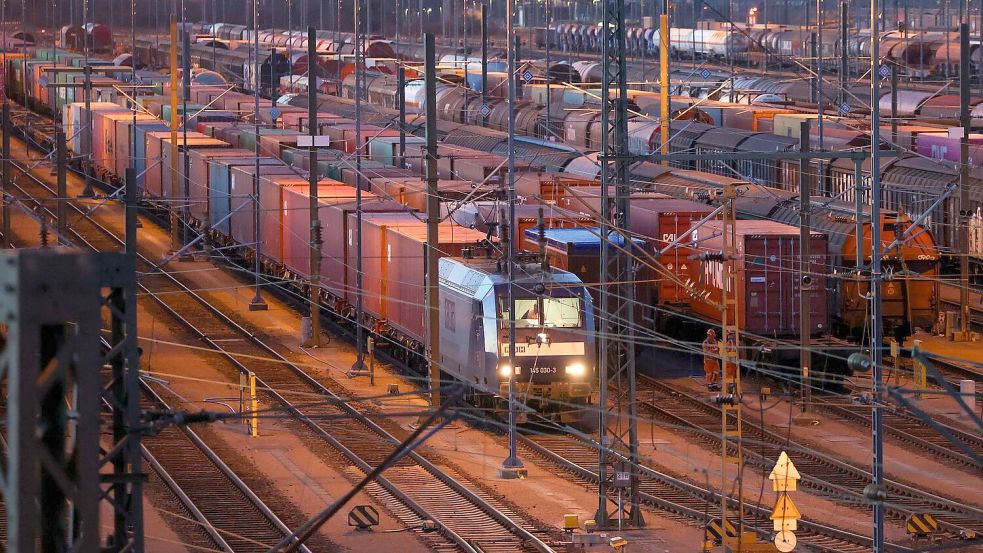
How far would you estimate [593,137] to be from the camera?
58.3 meters

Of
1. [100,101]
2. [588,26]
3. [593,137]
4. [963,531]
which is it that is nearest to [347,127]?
[593,137]

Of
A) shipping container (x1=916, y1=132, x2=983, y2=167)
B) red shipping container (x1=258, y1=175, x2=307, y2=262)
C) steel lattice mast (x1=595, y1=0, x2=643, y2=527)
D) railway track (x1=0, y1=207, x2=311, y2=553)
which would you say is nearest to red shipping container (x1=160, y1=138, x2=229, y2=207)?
red shipping container (x1=258, y1=175, x2=307, y2=262)

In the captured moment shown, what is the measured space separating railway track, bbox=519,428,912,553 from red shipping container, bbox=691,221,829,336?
4973 millimetres

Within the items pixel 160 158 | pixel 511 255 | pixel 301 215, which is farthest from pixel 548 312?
pixel 160 158

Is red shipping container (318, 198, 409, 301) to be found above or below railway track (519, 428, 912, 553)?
above

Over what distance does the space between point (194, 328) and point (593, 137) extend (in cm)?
2117

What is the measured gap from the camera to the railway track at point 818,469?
23.6 meters

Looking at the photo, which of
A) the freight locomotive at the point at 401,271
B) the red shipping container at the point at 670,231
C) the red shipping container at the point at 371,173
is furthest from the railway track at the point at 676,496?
the red shipping container at the point at 371,173

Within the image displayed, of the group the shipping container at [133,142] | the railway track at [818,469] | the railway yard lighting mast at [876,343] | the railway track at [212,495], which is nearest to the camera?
the railway yard lighting mast at [876,343]

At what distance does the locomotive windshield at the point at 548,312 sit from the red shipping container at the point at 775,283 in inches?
189

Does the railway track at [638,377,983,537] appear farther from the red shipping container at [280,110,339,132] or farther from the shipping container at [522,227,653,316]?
the red shipping container at [280,110,339,132]

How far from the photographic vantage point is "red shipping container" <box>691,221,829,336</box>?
3225 centimetres

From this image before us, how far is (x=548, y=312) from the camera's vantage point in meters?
28.5

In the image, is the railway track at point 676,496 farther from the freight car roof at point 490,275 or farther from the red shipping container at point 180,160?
the red shipping container at point 180,160
